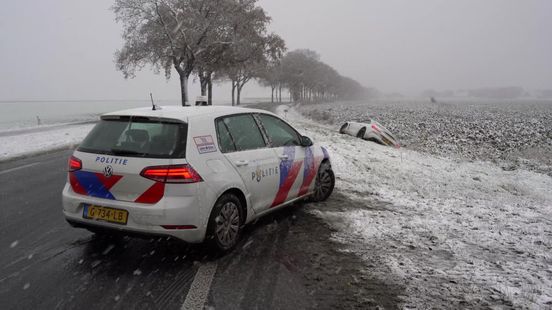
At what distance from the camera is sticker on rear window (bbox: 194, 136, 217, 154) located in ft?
13.2

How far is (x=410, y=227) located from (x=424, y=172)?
16.6 feet

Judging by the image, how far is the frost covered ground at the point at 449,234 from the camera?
3574mm

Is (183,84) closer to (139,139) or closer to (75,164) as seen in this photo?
(75,164)

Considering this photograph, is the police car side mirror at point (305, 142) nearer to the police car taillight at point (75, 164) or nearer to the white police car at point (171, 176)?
the white police car at point (171, 176)

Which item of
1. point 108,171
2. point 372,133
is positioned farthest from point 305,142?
point 372,133

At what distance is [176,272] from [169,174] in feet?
3.23

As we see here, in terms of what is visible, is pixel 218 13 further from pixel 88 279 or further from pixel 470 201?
pixel 88 279

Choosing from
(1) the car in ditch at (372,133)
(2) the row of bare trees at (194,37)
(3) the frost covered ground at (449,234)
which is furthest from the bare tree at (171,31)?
(3) the frost covered ground at (449,234)

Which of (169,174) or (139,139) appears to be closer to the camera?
(169,174)

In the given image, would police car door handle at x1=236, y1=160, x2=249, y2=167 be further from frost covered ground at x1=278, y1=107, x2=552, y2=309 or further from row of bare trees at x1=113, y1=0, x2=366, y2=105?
row of bare trees at x1=113, y1=0, x2=366, y2=105

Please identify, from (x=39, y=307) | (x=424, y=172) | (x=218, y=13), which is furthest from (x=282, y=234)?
(x=218, y=13)

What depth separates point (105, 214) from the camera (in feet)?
13.0

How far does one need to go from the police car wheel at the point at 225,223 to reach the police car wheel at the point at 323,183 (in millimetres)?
2154

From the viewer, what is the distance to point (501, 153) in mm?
15469
